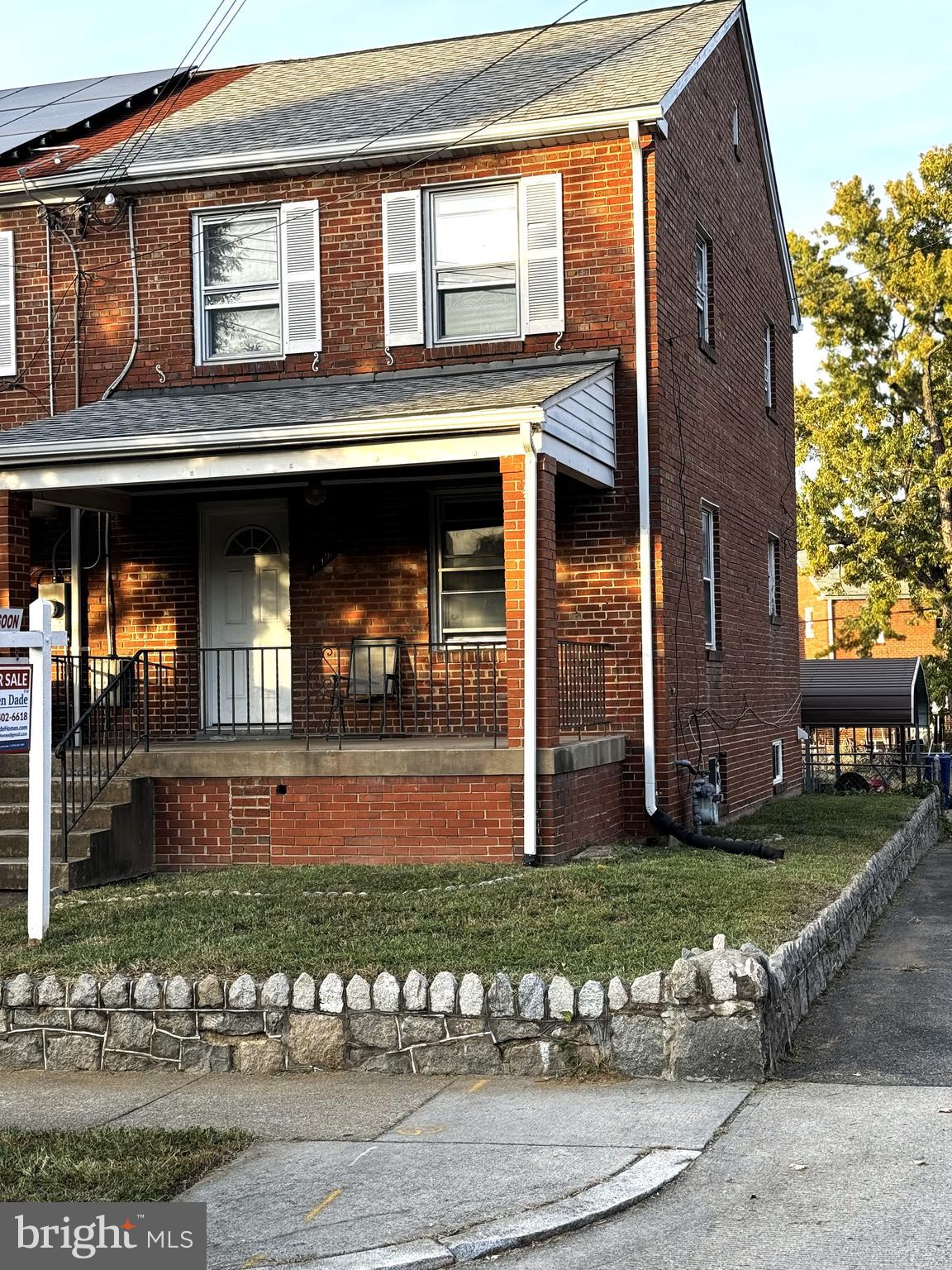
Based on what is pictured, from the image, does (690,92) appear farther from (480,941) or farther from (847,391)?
(847,391)

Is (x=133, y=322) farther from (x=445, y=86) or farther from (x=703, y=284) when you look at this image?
(x=703, y=284)

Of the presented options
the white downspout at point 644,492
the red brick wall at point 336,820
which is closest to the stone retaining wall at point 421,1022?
the red brick wall at point 336,820

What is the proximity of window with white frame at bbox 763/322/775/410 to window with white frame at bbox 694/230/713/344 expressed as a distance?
3783 millimetres

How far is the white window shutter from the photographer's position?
14430mm

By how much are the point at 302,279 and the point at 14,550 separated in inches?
158

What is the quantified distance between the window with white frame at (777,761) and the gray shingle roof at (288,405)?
8.06 meters

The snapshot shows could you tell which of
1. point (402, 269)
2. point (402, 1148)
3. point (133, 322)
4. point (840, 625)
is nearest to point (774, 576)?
point (402, 269)

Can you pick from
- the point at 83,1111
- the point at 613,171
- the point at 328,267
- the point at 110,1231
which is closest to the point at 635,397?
the point at 613,171

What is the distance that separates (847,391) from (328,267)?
21007 millimetres

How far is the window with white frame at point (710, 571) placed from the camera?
16.2 metres

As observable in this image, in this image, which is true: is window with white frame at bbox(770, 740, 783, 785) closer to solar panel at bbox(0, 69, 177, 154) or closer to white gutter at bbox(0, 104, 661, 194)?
white gutter at bbox(0, 104, 661, 194)

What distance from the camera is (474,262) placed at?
14398 millimetres

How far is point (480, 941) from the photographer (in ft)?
27.3

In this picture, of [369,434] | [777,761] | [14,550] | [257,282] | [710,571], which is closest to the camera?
[369,434]
